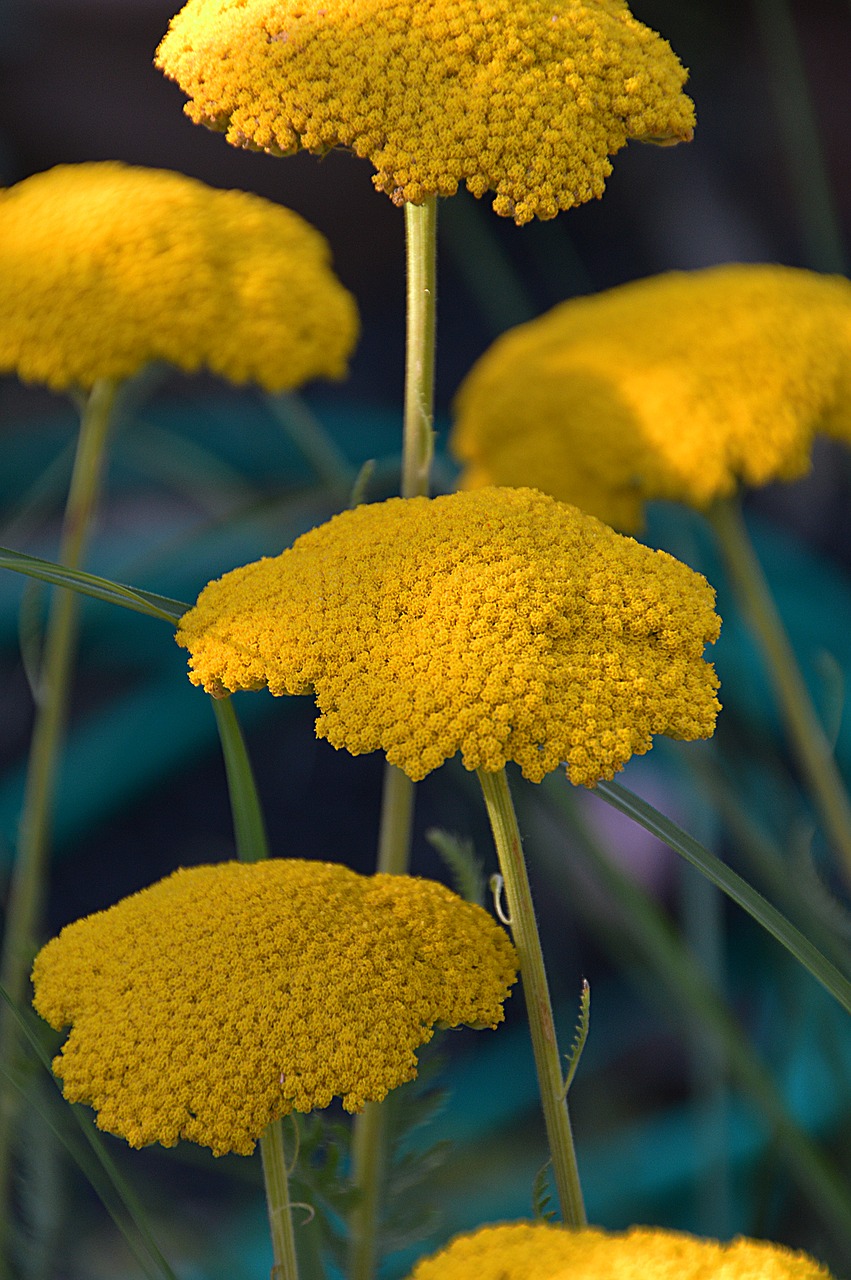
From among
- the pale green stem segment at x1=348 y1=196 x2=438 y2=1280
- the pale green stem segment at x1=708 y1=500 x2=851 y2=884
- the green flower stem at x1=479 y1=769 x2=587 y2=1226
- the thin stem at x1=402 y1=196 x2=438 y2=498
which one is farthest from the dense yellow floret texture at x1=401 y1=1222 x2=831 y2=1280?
the pale green stem segment at x1=708 y1=500 x2=851 y2=884

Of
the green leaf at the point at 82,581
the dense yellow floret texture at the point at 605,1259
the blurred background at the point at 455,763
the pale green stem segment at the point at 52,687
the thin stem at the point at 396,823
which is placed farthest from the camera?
the blurred background at the point at 455,763

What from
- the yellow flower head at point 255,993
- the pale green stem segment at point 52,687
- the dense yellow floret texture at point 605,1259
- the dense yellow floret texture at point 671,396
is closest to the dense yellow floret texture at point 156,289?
the pale green stem segment at point 52,687

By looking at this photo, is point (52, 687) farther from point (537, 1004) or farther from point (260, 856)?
point (537, 1004)

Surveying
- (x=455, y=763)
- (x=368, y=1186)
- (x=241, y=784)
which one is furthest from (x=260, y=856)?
(x=455, y=763)

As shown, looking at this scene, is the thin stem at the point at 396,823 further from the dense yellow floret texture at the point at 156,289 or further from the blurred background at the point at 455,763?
the dense yellow floret texture at the point at 156,289

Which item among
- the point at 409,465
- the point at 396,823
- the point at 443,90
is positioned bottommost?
the point at 396,823

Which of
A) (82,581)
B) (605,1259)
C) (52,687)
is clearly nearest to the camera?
(605,1259)
